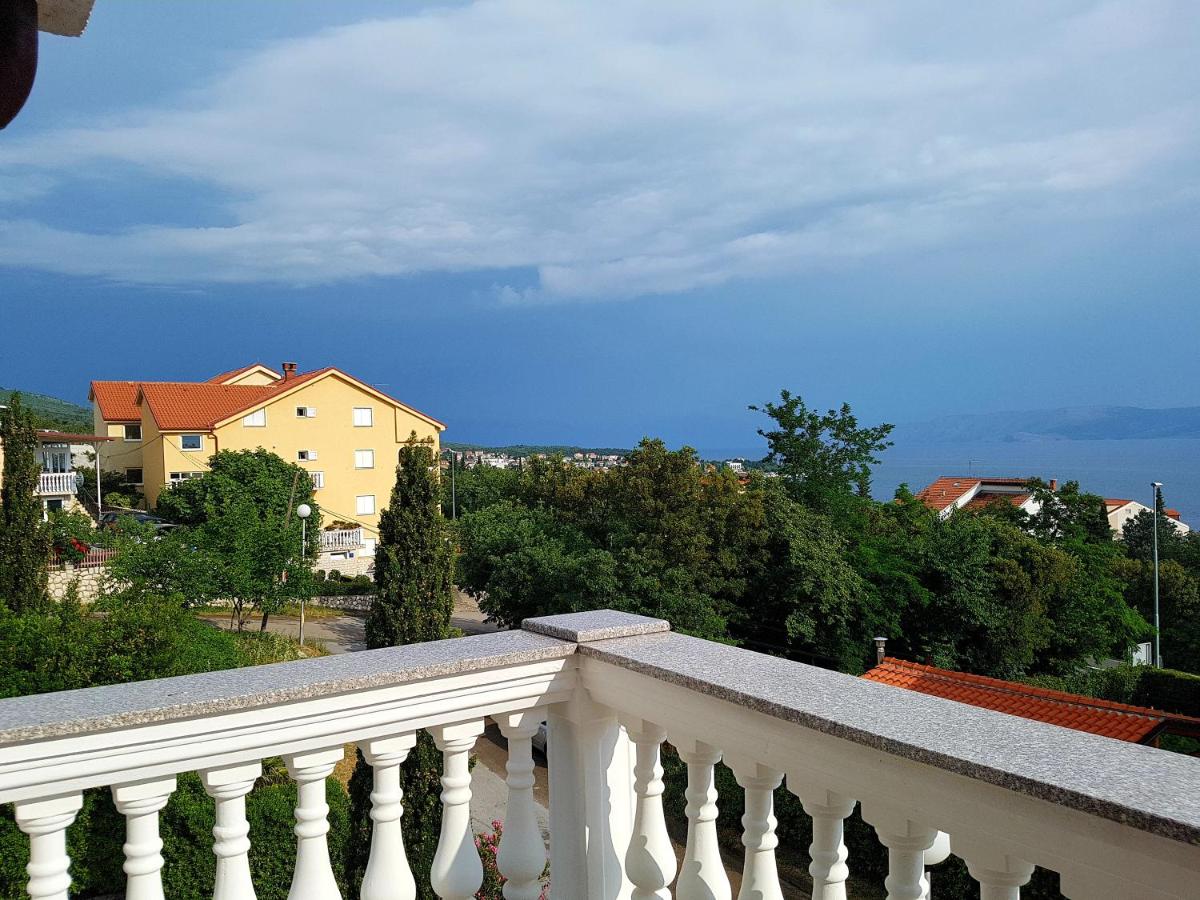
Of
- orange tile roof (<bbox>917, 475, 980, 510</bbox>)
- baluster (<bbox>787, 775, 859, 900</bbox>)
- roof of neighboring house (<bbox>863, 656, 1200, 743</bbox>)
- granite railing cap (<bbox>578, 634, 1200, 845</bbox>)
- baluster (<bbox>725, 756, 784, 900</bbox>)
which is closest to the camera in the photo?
granite railing cap (<bbox>578, 634, 1200, 845</bbox>)

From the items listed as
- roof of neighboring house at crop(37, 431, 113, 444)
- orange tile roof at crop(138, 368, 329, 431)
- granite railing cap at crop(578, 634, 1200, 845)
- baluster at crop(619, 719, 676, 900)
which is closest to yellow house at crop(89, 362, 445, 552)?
orange tile roof at crop(138, 368, 329, 431)

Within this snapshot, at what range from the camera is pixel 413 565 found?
10055 millimetres

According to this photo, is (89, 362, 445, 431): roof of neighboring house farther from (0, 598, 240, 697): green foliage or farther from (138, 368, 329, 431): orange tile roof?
(0, 598, 240, 697): green foliage

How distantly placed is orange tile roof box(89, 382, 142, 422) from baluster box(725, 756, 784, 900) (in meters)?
34.1

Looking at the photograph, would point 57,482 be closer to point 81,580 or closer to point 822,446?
point 81,580

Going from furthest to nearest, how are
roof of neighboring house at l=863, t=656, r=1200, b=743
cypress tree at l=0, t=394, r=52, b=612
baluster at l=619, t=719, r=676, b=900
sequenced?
cypress tree at l=0, t=394, r=52, b=612 → roof of neighboring house at l=863, t=656, r=1200, b=743 → baluster at l=619, t=719, r=676, b=900

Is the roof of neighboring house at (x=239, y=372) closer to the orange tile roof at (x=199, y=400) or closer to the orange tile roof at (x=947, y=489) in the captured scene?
the orange tile roof at (x=199, y=400)

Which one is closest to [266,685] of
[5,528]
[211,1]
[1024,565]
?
[211,1]

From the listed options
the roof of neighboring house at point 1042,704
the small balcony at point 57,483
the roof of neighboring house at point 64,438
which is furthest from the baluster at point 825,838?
the roof of neighboring house at point 64,438

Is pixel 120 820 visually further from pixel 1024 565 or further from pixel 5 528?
pixel 1024 565

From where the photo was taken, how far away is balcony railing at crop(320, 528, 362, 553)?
28.7m

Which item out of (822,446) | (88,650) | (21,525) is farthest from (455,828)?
(822,446)

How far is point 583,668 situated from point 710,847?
402mm

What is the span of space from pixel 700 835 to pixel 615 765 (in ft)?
0.79
